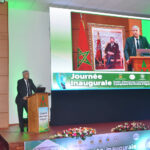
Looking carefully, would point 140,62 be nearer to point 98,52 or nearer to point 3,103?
point 98,52

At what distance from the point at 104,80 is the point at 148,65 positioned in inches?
44.2

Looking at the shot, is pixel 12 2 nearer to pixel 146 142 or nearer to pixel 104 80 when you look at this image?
pixel 104 80

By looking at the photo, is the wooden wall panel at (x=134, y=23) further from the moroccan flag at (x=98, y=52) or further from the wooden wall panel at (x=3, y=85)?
the wooden wall panel at (x=3, y=85)

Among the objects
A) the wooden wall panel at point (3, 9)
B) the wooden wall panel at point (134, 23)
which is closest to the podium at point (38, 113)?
the wooden wall panel at point (3, 9)

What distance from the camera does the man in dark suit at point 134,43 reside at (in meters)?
5.17

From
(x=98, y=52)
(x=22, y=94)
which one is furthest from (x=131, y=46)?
(x=22, y=94)

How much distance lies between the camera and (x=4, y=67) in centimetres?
534

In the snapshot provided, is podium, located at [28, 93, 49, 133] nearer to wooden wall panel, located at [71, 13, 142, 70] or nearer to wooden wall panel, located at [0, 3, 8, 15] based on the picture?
wooden wall panel, located at [71, 13, 142, 70]

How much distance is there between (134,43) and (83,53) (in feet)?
4.12

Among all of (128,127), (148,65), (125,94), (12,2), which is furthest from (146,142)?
(12,2)

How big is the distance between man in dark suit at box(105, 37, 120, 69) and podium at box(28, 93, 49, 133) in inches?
70.7

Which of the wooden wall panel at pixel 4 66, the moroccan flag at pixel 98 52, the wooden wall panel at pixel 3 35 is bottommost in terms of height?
the wooden wall panel at pixel 4 66

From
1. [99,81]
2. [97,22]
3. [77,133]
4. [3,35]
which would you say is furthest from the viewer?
[3,35]

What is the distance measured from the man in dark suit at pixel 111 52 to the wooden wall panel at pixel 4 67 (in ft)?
7.83
